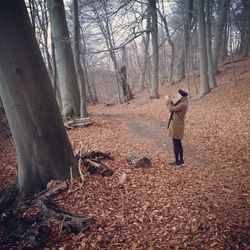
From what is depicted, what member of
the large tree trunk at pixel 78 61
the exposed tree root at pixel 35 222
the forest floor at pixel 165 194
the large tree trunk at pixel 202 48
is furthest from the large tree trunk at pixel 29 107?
the large tree trunk at pixel 202 48

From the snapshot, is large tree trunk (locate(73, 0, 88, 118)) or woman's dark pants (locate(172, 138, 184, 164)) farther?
large tree trunk (locate(73, 0, 88, 118))

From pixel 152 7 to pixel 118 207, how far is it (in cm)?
1690

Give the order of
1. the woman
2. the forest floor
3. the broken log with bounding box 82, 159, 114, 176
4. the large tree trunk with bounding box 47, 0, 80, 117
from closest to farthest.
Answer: the forest floor
the broken log with bounding box 82, 159, 114, 176
the woman
the large tree trunk with bounding box 47, 0, 80, 117

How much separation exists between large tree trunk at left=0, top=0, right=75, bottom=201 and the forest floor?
0.69m

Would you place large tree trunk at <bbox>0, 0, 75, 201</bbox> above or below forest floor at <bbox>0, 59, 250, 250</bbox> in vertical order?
above

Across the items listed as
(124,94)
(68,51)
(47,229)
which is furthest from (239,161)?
(124,94)

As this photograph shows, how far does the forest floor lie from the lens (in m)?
4.03

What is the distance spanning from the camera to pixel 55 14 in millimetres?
11961

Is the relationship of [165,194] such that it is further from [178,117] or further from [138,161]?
[178,117]

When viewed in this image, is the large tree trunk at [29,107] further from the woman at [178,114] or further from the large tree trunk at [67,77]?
the large tree trunk at [67,77]

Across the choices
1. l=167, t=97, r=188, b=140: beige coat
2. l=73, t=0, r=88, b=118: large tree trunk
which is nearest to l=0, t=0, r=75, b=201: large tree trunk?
l=167, t=97, r=188, b=140: beige coat

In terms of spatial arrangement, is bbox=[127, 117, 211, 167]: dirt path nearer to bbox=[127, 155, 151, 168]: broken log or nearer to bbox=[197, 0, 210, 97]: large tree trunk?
bbox=[127, 155, 151, 168]: broken log

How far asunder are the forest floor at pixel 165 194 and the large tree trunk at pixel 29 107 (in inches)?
27.2

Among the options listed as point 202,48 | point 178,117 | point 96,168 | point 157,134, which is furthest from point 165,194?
point 202,48
